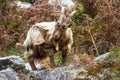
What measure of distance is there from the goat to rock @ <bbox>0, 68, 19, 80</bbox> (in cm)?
126

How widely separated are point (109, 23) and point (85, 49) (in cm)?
98

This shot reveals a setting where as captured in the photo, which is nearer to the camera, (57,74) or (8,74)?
Answer: (57,74)

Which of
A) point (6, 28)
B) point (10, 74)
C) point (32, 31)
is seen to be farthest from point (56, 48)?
point (6, 28)

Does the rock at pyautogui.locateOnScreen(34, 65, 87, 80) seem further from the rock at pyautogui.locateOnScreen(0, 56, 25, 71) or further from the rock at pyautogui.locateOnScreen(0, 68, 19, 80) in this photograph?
the rock at pyautogui.locateOnScreen(0, 56, 25, 71)

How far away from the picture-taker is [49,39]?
11156mm

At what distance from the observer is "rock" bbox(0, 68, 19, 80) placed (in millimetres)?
9906

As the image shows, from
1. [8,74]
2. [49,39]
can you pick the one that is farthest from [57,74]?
[49,39]

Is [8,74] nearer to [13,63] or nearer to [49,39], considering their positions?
[13,63]

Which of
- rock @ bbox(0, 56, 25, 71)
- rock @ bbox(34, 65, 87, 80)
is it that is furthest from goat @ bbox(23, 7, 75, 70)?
→ rock @ bbox(34, 65, 87, 80)

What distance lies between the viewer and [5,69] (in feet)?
35.4

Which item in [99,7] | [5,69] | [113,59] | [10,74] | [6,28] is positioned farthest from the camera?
[6,28]

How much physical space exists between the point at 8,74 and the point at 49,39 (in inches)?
59.6

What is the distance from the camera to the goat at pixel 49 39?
11.0 metres

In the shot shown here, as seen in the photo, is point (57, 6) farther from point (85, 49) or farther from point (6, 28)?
point (85, 49)
